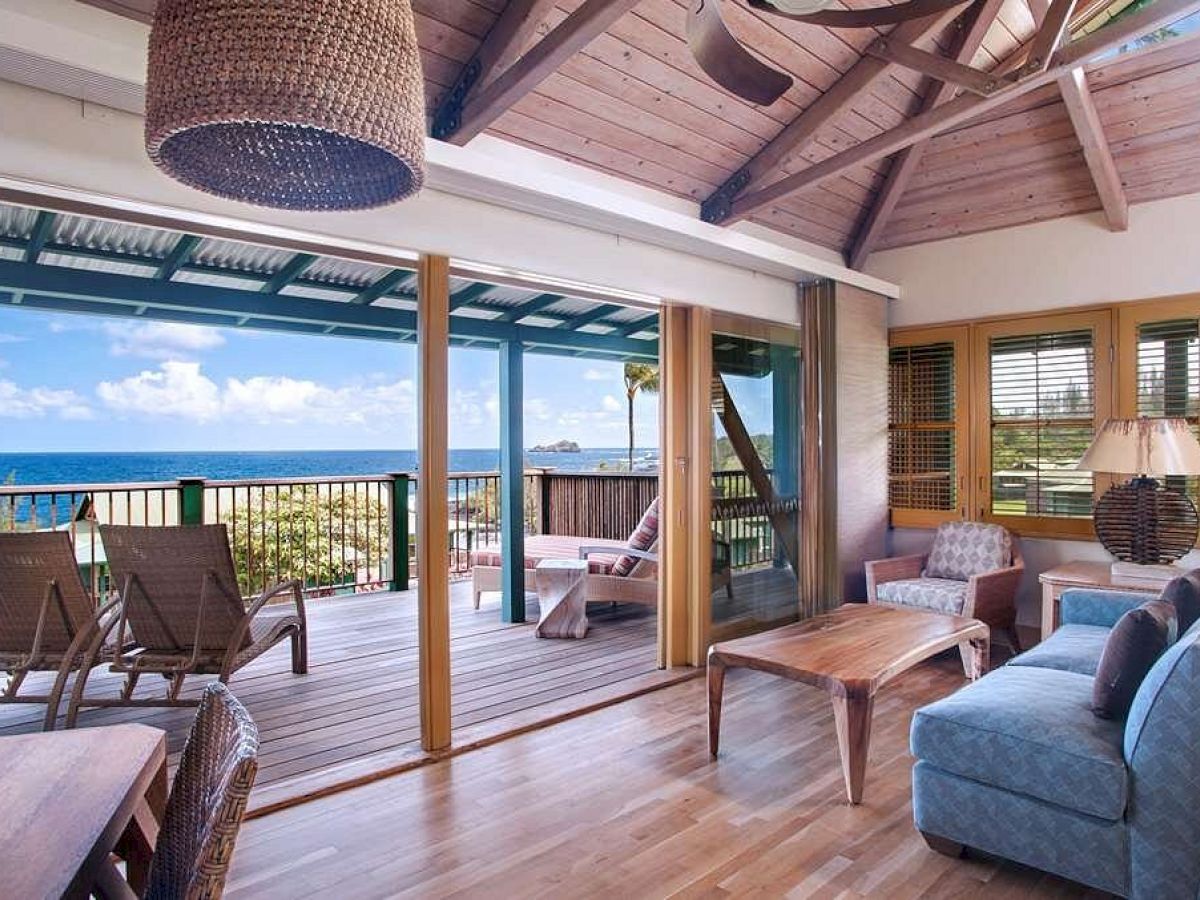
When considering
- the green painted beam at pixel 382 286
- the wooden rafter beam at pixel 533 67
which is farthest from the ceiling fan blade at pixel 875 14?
the green painted beam at pixel 382 286

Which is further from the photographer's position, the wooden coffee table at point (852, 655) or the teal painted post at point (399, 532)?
the teal painted post at point (399, 532)

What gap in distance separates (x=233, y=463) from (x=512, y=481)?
1442 cm

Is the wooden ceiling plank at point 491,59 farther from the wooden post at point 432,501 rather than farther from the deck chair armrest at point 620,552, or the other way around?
the deck chair armrest at point 620,552

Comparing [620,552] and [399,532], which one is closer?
[620,552]

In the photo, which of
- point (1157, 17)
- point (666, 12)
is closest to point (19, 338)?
point (666, 12)

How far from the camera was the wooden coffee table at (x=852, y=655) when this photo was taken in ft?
9.21

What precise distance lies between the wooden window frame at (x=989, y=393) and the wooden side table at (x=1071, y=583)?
18.4 inches

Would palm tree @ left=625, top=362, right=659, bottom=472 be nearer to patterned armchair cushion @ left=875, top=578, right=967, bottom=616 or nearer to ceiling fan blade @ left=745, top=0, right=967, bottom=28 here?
patterned armchair cushion @ left=875, top=578, right=967, bottom=616

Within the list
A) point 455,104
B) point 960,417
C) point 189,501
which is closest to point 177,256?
point 189,501

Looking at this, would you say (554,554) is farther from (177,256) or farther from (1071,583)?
(1071,583)

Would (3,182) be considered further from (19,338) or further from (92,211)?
(19,338)

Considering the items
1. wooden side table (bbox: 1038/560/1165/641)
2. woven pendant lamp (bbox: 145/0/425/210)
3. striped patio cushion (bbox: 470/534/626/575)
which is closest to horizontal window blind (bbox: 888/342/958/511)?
wooden side table (bbox: 1038/560/1165/641)

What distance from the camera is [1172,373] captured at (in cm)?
447

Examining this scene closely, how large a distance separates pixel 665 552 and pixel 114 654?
2851 millimetres
